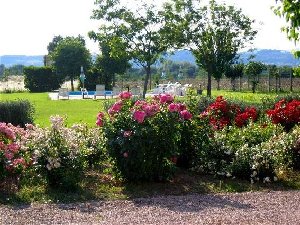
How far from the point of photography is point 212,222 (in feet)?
18.4

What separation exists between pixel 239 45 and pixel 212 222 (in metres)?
24.0

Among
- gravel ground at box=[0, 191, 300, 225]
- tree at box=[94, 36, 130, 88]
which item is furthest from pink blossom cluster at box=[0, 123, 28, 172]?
tree at box=[94, 36, 130, 88]

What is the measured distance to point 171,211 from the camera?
6.15 metres

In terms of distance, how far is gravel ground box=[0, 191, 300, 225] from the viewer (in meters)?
5.74

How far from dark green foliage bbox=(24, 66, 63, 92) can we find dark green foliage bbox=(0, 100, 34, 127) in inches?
1165

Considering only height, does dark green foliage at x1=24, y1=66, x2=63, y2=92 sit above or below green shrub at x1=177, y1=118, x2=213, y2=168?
above

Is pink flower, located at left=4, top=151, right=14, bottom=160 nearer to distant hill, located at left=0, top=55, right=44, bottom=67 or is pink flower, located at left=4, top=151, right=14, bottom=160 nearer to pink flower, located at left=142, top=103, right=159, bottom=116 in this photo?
pink flower, located at left=142, top=103, right=159, bottom=116

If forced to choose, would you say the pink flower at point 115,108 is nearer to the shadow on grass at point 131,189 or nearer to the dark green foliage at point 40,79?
the shadow on grass at point 131,189

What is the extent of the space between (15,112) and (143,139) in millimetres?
7170

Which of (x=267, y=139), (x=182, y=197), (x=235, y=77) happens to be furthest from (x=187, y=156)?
(x=235, y=77)

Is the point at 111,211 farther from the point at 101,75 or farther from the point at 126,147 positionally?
the point at 101,75

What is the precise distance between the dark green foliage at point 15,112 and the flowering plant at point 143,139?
6401mm

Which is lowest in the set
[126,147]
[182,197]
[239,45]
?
[182,197]

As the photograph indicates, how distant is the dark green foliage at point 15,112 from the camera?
13758 millimetres
